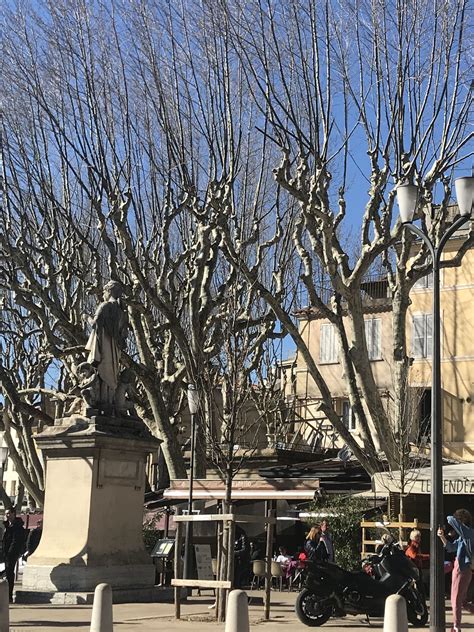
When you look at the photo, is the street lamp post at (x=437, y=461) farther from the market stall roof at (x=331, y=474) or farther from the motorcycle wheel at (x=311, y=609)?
the market stall roof at (x=331, y=474)

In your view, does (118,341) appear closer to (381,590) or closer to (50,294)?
(381,590)

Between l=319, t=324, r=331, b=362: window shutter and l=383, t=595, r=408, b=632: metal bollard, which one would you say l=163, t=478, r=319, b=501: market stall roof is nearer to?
l=383, t=595, r=408, b=632: metal bollard

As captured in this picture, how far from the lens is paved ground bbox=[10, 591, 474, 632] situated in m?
10.6

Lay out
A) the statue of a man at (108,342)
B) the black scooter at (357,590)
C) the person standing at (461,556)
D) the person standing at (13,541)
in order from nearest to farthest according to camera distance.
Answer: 1. the person standing at (461,556)
2. the black scooter at (357,590)
3. the statue of a man at (108,342)
4. the person standing at (13,541)

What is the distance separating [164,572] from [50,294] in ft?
25.3

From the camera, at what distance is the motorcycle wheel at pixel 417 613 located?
12.2m

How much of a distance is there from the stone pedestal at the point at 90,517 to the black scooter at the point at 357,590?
328cm

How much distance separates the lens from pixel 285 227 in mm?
24719

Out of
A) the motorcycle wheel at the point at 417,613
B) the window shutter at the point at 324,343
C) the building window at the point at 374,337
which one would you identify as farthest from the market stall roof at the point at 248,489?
the window shutter at the point at 324,343

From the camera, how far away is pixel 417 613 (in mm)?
12328

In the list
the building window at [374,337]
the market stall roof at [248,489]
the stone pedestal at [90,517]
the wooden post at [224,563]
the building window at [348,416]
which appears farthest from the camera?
the building window at [374,337]

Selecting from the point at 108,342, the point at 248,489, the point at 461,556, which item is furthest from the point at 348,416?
the point at 461,556

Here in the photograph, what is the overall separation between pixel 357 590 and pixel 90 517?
3.98 m

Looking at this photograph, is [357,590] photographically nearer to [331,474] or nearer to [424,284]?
[331,474]
